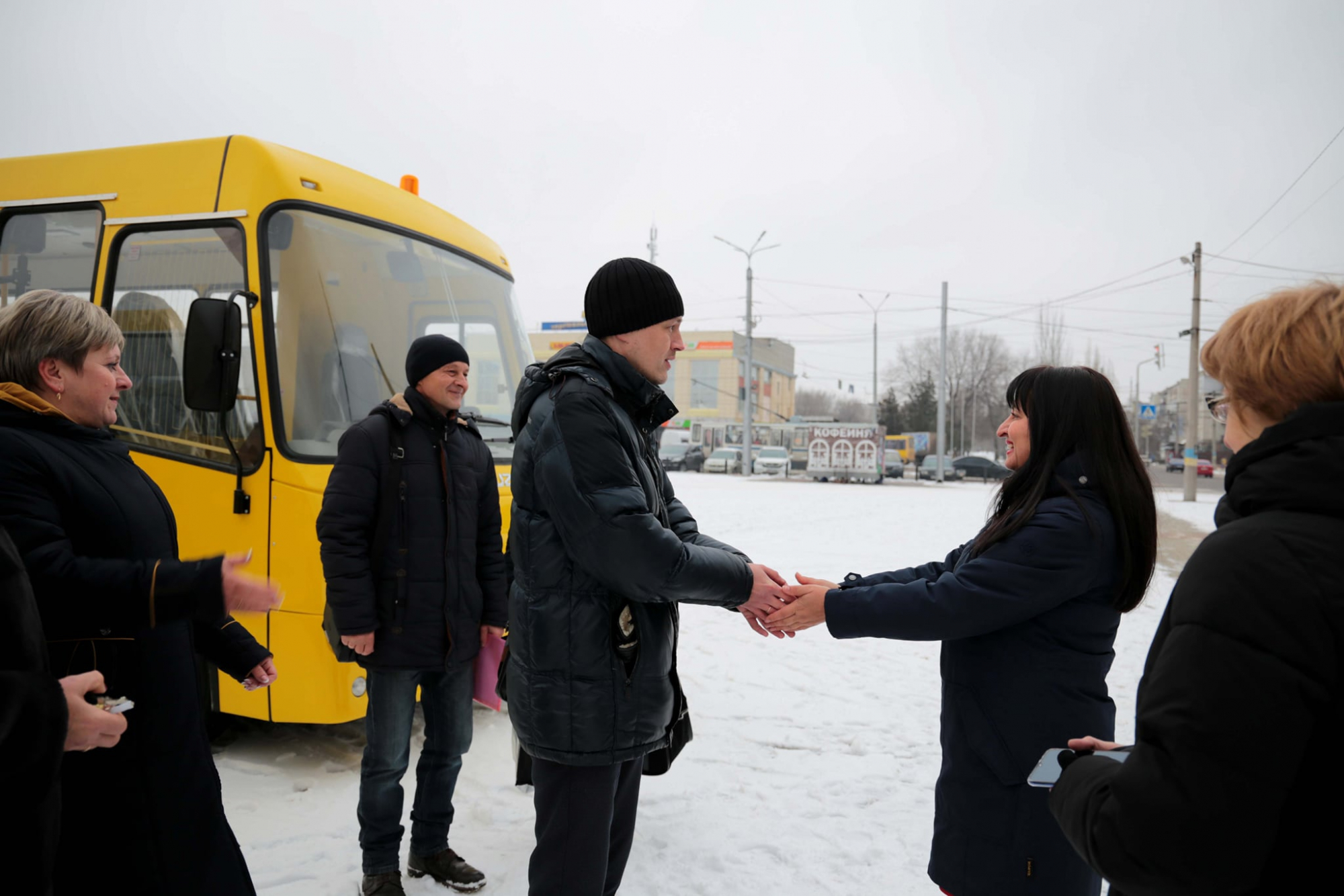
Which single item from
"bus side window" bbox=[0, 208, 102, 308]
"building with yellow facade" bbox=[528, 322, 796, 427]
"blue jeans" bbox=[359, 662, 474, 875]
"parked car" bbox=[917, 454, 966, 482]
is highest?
"building with yellow facade" bbox=[528, 322, 796, 427]

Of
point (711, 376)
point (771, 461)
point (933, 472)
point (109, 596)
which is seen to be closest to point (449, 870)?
point (109, 596)

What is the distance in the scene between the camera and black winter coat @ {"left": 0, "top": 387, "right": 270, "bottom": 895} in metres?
1.87

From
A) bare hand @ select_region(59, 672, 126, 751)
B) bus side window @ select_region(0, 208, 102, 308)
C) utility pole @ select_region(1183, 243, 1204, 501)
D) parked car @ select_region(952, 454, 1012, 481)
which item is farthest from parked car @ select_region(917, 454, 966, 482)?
bare hand @ select_region(59, 672, 126, 751)

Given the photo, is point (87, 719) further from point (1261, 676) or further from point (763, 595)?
point (1261, 676)

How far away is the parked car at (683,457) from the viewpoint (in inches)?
1528

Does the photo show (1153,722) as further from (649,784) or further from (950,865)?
(649,784)

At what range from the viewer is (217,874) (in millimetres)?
2100

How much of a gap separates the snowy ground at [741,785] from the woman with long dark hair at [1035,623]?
4.48ft

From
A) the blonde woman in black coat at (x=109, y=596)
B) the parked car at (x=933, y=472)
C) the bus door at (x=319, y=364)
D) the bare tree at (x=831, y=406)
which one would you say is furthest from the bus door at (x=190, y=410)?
the bare tree at (x=831, y=406)

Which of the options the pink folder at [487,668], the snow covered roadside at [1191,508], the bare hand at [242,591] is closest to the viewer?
the bare hand at [242,591]

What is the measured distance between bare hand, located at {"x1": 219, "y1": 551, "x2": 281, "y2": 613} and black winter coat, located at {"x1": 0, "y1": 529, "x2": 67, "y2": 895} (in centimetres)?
47

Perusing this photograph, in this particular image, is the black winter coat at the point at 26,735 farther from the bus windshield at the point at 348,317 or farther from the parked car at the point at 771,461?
the parked car at the point at 771,461

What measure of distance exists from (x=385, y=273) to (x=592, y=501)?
10.2 feet

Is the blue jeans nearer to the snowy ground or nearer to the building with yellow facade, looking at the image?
the snowy ground
